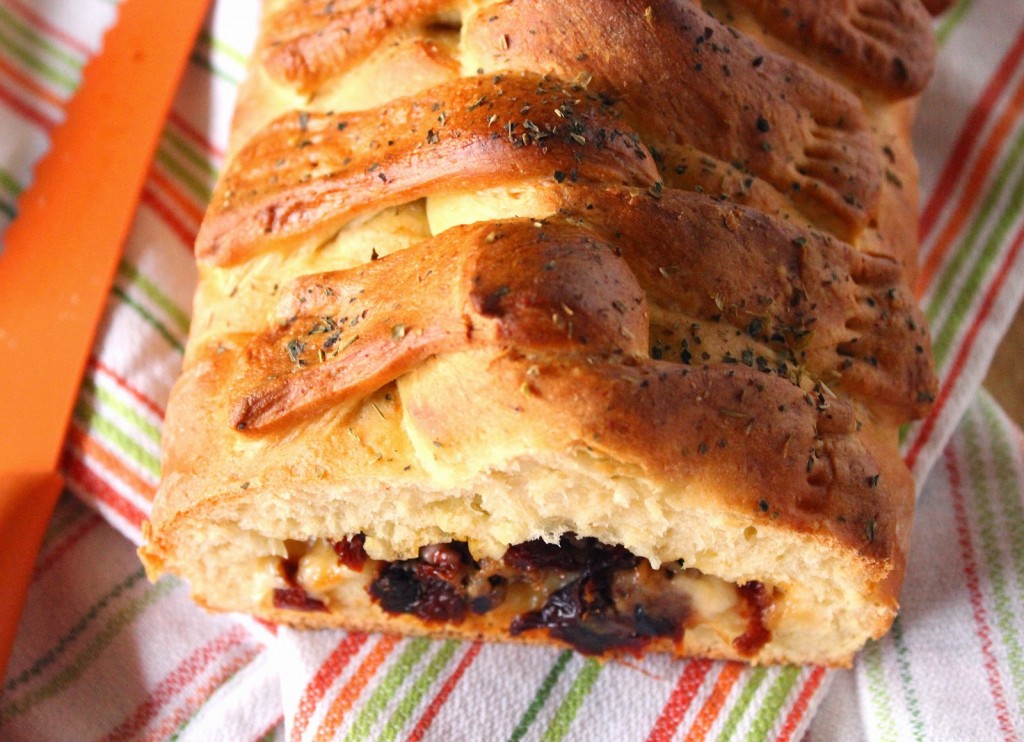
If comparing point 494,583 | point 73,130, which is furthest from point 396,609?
point 73,130

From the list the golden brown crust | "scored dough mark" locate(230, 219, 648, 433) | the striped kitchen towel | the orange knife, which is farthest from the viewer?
the orange knife

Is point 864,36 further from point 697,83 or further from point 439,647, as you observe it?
point 439,647

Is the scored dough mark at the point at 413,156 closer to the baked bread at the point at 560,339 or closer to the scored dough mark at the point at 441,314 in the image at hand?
the baked bread at the point at 560,339

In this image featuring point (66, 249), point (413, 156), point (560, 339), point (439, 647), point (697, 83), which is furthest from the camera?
point (66, 249)

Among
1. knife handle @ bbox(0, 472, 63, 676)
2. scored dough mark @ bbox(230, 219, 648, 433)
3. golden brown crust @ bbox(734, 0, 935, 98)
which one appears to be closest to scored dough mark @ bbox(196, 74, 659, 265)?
scored dough mark @ bbox(230, 219, 648, 433)

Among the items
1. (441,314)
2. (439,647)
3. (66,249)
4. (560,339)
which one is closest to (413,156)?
(441,314)

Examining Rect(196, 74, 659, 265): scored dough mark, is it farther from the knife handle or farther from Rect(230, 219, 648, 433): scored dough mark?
the knife handle

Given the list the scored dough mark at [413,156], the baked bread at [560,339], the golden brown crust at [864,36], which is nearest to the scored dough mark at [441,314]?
the baked bread at [560,339]

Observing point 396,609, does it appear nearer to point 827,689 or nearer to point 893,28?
point 827,689
